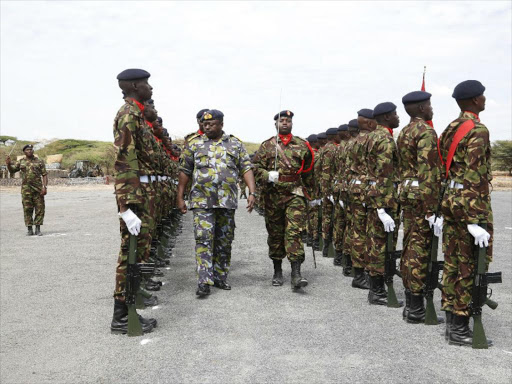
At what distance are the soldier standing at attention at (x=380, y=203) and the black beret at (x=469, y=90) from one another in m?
1.25

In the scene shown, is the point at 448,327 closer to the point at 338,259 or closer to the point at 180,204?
the point at 180,204

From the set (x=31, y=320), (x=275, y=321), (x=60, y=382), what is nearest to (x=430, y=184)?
(x=275, y=321)

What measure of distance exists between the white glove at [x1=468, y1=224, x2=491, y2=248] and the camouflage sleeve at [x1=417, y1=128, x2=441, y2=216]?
567mm

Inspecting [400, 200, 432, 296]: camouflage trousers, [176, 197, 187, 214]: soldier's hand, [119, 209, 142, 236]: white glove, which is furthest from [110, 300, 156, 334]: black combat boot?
[400, 200, 432, 296]: camouflage trousers

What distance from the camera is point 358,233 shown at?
249 inches

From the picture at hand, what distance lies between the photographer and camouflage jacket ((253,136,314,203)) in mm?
6309

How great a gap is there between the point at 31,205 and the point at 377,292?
31.2 feet

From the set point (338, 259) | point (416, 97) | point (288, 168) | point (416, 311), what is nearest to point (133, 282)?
point (288, 168)

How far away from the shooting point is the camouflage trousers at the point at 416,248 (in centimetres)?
478

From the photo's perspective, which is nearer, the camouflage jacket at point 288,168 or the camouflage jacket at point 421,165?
the camouflage jacket at point 421,165

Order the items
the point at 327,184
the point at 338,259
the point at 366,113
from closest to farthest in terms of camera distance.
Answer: the point at 366,113, the point at 338,259, the point at 327,184

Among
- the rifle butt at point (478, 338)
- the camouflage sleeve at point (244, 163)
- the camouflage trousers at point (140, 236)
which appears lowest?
the rifle butt at point (478, 338)

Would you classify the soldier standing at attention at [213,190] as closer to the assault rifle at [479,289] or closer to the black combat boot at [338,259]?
the black combat boot at [338,259]

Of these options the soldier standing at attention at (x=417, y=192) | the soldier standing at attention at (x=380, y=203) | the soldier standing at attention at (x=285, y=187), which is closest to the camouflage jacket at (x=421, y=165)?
the soldier standing at attention at (x=417, y=192)
